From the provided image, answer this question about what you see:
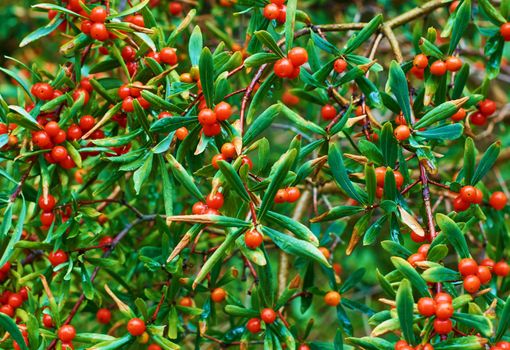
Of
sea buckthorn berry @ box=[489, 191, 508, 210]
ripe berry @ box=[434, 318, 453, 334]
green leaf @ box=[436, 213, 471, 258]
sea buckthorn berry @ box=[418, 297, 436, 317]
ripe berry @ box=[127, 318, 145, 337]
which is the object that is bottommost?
ripe berry @ box=[127, 318, 145, 337]

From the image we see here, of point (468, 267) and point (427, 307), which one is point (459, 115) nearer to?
point (468, 267)

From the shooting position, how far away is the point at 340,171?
1.19m

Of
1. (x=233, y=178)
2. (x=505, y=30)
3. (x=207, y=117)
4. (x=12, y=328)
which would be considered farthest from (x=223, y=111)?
(x=505, y=30)

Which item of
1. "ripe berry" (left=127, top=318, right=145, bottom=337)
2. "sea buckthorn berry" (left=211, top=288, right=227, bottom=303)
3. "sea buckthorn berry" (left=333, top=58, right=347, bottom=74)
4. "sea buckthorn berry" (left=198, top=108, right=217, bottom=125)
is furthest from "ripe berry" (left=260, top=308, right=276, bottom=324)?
"sea buckthorn berry" (left=333, top=58, right=347, bottom=74)

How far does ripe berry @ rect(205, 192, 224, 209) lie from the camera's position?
1.16m

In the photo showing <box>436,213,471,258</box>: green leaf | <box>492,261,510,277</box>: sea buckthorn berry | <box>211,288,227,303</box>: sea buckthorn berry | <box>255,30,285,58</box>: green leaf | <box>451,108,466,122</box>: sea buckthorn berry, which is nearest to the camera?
<box>436,213,471,258</box>: green leaf

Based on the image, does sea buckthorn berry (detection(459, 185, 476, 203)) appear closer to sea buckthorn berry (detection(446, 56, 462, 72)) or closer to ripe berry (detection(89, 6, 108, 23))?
sea buckthorn berry (detection(446, 56, 462, 72))

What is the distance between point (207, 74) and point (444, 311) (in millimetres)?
617

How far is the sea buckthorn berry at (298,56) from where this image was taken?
1.27 m

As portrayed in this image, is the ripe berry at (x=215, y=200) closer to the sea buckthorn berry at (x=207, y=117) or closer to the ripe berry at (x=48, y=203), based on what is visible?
the sea buckthorn berry at (x=207, y=117)

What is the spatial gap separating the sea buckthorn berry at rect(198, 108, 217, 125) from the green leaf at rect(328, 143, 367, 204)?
241 millimetres

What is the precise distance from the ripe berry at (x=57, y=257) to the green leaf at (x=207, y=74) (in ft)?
1.86

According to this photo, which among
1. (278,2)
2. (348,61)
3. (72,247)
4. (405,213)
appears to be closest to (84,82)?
(72,247)

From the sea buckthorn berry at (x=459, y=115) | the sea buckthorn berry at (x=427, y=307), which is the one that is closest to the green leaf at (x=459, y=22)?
the sea buckthorn berry at (x=459, y=115)
